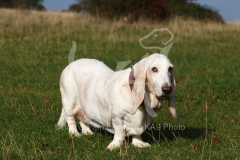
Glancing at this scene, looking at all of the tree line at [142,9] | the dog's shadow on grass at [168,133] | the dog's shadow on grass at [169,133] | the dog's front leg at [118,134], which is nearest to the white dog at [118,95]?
the dog's front leg at [118,134]

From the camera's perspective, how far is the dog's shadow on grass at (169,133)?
6.65 meters

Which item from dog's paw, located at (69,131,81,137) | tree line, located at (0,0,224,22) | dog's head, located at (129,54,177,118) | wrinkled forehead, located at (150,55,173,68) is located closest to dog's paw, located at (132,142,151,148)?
dog's head, located at (129,54,177,118)

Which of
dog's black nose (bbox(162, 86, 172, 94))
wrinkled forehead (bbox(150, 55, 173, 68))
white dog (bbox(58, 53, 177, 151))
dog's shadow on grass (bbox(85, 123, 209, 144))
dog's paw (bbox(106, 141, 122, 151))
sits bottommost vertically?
dog's shadow on grass (bbox(85, 123, 209, 144))

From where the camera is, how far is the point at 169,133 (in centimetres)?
700

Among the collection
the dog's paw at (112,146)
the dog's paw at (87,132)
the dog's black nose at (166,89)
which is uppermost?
the dog's black nose at (166,89)

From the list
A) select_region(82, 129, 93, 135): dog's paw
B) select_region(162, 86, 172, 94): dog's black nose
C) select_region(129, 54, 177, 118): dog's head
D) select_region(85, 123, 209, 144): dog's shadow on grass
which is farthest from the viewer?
select_region(82, 129, 93, 135): dog's paw

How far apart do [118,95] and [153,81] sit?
0.57 meters

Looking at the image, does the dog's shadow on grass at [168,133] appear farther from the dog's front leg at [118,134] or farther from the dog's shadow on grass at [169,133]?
the dog's front leg at [118,134]

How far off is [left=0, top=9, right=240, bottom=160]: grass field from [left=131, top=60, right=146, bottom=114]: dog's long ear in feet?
1.94

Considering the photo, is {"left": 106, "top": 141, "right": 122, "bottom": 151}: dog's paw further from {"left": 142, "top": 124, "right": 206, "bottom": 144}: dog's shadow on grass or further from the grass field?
{"left": 142, "top": 124, "right": 206, "bottom": 144}: dog's shadow on grass

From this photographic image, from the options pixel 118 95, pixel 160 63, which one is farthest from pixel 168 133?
pixel 160 63

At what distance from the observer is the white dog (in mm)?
5512

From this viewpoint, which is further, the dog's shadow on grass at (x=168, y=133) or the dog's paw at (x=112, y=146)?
the dog's shadow on grass at (x=168, y=133)

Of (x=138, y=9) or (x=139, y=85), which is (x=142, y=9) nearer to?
(x=138, y=9)
